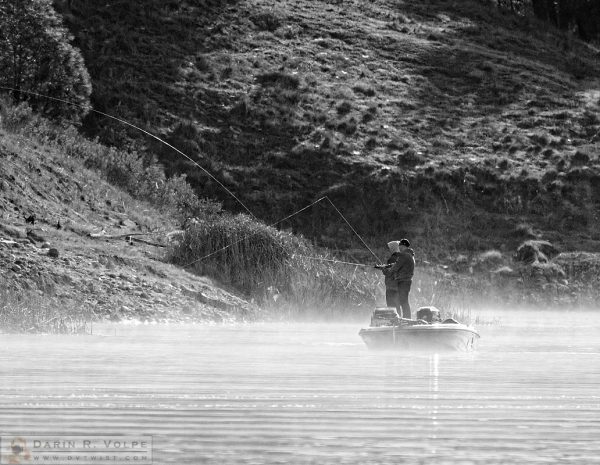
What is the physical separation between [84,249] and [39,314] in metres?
7.66

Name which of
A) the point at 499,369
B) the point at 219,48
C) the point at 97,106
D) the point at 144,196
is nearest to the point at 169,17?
the point at 219,48

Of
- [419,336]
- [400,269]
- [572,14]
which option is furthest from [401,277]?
[572,14]

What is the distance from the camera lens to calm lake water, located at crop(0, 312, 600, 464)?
410 inches

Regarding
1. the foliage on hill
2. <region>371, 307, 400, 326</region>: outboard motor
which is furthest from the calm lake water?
the foliage on hill

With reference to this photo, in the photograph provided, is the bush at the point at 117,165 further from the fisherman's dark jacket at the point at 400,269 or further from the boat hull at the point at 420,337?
the boat hull at the point at 420,337

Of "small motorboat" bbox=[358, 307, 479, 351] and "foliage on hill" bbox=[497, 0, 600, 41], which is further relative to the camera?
"foliage on hill" bbox=[497, 0, 600, 41]

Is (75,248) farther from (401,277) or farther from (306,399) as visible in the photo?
(306,399)

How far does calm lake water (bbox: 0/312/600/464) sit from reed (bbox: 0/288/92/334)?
1161 mm

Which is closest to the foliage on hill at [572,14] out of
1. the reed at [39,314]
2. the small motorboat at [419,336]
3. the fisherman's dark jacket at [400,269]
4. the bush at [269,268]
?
the bush at [269,268]

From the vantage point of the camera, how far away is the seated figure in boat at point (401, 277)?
2558 centimetres

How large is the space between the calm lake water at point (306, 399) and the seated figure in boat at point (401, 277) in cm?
214

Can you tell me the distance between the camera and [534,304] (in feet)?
145

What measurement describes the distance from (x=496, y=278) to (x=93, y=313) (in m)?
19.9

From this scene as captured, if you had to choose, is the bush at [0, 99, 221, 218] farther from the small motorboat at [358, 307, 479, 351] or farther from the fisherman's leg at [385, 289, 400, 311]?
the small motorboat at [358, 307, 479, 351]
